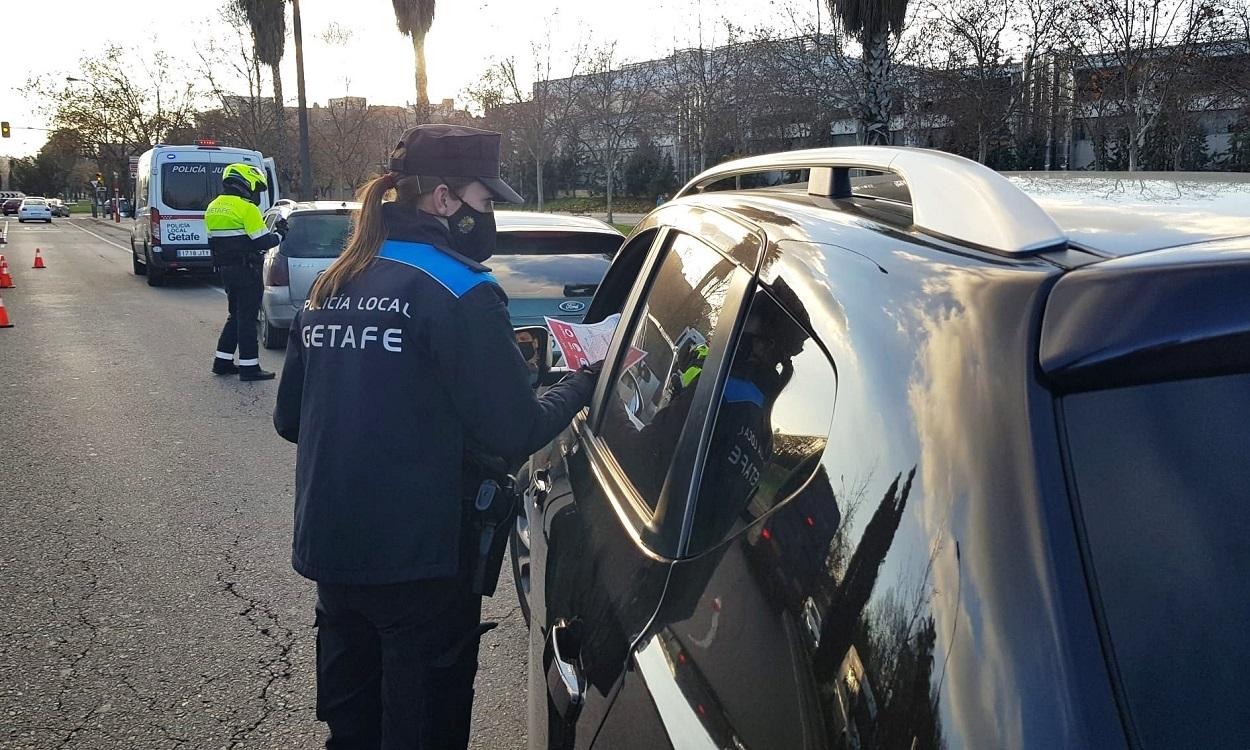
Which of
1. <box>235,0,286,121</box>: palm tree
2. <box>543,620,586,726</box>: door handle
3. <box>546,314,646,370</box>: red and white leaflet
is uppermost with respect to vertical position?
<box>235,0,286,121</box>: palm tree

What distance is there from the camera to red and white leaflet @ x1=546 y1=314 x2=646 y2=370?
2775 mm

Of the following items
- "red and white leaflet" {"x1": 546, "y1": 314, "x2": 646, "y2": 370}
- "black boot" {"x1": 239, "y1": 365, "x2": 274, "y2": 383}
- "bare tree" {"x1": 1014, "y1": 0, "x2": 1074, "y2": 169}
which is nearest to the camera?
"red and white leaflet" {"x1": 546, "y1": 314, "x2": 646, "y2": 370}

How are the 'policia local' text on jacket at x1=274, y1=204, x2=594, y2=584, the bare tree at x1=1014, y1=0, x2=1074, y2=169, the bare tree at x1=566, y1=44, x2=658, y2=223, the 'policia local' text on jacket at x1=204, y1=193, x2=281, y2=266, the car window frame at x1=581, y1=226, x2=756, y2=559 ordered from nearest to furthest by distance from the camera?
the car window frame at x1=581, y1=226, x2=756, y2=559 < the 'policia local' text on jacket at x1=274, y1=204, x2=594, y2=584 < the 'policia local' text on jacket at x1=204, y1=193, x2=281, y2=266 < the bare tree at x1=1014, y1=0, x2=1074, y2=169 < the bare tree at x1=566, y1=44, x2=658, y2=223

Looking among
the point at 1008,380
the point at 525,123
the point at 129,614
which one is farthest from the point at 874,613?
the point at 525,123

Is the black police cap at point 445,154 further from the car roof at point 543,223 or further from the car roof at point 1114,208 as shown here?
the car roof at point 543,223

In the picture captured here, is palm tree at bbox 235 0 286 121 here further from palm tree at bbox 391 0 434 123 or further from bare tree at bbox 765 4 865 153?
bare tree at bbox 765 4 865 153

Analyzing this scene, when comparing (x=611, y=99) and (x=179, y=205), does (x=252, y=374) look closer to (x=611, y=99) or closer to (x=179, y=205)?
(x=179, y=205)

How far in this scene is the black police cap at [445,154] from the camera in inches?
94.5

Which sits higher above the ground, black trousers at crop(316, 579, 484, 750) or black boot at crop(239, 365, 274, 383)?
black trousers at crop(316, 579, 484, 750)

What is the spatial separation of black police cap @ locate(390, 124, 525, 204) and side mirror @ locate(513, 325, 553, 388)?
2.33 ft

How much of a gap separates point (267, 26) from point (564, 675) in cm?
3449

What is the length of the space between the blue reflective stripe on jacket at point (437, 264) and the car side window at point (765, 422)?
810 millimetres

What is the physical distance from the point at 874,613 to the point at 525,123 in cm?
3558

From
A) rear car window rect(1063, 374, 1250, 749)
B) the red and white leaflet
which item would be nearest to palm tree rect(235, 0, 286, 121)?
the red and white leaflet
